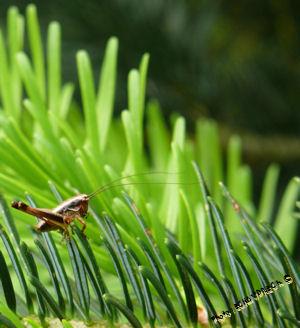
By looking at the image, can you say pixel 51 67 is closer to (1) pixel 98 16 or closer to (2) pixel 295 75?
(1) pixel 98 16

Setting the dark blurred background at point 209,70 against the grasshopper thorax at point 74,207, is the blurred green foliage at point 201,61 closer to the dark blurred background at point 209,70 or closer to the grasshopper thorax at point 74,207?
the dark blurred background at point 209,70

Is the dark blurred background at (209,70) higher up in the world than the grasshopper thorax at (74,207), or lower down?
higher up

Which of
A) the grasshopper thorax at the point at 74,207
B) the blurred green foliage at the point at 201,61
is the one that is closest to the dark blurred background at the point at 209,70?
the blurred green foliage at the point at 201,61

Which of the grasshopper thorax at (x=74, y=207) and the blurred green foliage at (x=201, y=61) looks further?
the blurred green foliage at (x=201, y=61)

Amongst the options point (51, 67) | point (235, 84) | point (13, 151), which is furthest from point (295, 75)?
point (13, 151)

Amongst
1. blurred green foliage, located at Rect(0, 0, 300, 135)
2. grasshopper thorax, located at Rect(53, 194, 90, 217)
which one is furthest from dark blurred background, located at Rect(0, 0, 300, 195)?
grasshopper thorax, located at Rect(53, 194, 90, 217)

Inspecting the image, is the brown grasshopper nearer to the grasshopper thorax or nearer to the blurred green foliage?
the grasshopper thorax

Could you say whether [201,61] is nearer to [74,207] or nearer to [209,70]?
[209,70]

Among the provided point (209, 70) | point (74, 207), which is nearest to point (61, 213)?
point (74, 207)
